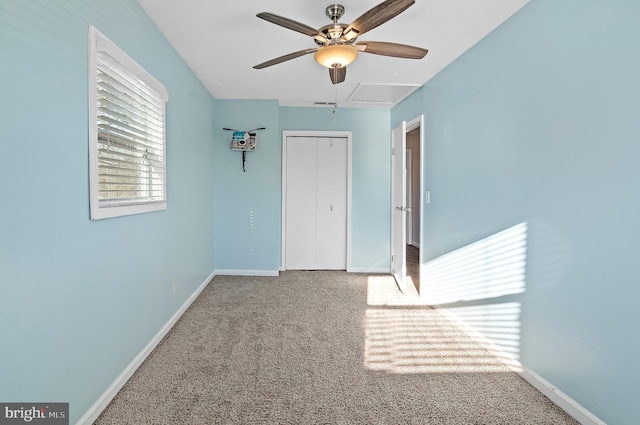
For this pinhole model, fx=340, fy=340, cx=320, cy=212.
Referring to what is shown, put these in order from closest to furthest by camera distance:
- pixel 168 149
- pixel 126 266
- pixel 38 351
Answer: pixel 38 351 < pixel 126 266 < pixel 168 149

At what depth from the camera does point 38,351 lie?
1369mm

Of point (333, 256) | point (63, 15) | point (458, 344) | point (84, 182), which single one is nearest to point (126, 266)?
point (84, 182)

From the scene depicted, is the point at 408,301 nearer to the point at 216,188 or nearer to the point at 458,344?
the point at 458,344

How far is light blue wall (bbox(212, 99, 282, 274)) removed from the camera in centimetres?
467

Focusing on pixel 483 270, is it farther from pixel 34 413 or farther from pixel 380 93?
pixel 34 413

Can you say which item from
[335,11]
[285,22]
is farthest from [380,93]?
[285,22]

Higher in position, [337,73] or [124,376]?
[337,73]

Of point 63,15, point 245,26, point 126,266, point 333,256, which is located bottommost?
point 333,256

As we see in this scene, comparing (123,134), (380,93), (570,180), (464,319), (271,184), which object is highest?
(380,93)

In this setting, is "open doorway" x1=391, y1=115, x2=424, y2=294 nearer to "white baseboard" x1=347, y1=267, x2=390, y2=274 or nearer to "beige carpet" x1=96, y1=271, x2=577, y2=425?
"white baseboard" x1=347, y1=267, x2=390, y2=274

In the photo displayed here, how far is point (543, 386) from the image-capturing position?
6.72ft

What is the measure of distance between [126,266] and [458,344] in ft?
8.18

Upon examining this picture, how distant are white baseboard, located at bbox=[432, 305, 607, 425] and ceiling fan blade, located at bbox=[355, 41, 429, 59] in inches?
85.1

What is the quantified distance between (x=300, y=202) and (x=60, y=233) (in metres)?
3.68
